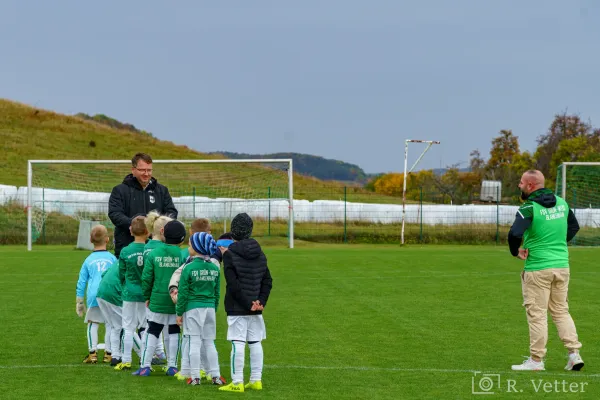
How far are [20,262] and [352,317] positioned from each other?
12.8 metres

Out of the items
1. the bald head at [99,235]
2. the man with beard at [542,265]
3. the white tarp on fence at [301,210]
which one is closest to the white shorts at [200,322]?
the bald head at [99,235]

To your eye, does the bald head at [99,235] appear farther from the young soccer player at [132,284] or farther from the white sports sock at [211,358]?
the white sports sock at [211,358]

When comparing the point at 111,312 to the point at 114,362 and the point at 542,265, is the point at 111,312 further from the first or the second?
the point at 542,265

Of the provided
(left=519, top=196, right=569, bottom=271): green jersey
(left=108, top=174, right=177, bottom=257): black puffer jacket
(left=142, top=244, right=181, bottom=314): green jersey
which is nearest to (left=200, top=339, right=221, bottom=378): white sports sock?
Result: (left=142, top=244, right=181, bottom=314): green jersey

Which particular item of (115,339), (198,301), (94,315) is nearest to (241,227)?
(198,301)

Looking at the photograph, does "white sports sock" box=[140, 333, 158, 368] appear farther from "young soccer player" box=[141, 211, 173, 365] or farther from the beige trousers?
the beige trousers

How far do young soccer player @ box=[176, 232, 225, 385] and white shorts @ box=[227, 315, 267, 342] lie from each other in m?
0.26

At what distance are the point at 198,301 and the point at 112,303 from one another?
1594mm

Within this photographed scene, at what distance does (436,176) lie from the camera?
71.9 metres

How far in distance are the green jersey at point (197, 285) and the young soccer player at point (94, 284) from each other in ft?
5.91

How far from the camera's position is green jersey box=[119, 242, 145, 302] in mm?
8703

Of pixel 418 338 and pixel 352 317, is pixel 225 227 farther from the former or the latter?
pixel 418 338

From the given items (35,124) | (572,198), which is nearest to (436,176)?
(35,124)

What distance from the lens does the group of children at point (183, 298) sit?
25.8 ft
